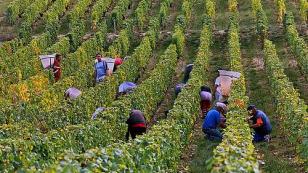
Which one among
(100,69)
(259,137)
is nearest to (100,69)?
(100,69)

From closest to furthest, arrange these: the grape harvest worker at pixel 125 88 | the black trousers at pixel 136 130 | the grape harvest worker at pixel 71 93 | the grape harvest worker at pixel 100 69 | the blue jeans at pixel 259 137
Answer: the black trousers at pixel 136 130 → the blue jeans at pixel 259 137 → the grape harvest worker at pixel 71 93 → the grape harvest worker at pixel 125 88 → the grape harvest worker at pixel 100 69

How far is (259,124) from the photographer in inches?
666

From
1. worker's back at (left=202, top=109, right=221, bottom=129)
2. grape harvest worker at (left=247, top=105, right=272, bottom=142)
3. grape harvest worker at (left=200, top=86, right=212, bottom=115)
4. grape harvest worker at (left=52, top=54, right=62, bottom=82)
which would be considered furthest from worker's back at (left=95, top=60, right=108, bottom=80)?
grape harvest worker at (left=247, top=105, right=272, bottom=142)

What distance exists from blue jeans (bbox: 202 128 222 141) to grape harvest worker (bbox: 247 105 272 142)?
890mm

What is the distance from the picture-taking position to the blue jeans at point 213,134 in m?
17.2

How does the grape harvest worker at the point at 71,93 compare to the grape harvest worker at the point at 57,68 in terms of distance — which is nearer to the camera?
the grape harvest worker at the point at 71,93

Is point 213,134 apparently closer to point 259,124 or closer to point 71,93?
point 259,124

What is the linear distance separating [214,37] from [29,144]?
20.5m

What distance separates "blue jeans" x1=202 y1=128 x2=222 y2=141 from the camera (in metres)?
17.2

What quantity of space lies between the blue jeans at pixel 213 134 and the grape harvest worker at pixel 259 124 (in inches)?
35.0

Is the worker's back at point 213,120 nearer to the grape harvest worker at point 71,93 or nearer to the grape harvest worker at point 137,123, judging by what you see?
the grape harvest worker at point 137,123

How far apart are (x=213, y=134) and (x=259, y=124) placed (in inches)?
48.4

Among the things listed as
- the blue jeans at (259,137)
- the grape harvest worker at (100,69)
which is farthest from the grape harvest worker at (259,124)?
the grape harvest worker at (100,69)

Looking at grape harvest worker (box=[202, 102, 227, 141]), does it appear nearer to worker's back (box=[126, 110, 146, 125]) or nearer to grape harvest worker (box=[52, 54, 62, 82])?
worker's back (box=[126, 110, 146, 125])
